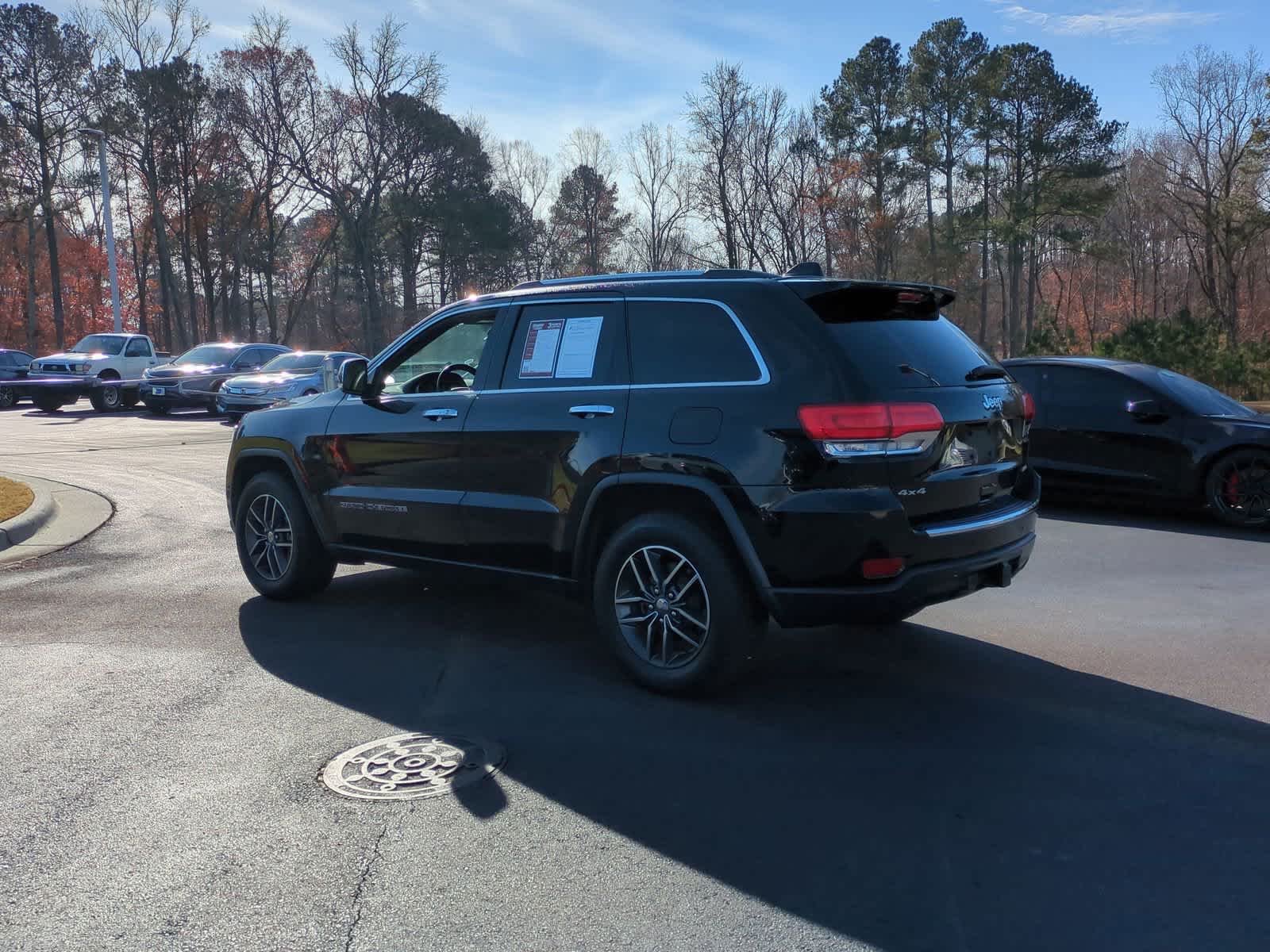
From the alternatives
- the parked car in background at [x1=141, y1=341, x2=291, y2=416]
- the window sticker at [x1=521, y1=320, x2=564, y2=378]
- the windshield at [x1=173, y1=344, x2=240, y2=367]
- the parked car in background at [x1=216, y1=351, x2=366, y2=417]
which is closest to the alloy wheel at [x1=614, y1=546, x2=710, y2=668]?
the window sticker at [x1=521, y1=320, x2=564, y2=378]

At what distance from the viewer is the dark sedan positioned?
9.32 meters

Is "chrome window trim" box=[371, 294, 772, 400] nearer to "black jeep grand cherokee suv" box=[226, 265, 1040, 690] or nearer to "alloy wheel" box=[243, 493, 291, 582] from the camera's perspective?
"black jeep grand cherokee suv" box=[226, 265, 1040, 690]

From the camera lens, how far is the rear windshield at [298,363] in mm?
24922

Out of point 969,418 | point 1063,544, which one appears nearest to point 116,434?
point 1063,544

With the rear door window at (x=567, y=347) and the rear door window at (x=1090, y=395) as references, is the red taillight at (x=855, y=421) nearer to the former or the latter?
the rear door window at (x=567, y=347)

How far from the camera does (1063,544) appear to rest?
871 cm

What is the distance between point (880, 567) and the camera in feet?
14.5

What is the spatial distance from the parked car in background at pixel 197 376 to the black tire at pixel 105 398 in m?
1.24

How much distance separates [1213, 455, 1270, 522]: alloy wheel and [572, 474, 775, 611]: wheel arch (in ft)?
21.5

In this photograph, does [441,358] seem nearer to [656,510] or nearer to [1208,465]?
[656,510]

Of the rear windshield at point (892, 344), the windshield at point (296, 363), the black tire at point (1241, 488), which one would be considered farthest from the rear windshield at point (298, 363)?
the rear windshield at point (892, 344)

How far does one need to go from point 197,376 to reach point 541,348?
872 inches

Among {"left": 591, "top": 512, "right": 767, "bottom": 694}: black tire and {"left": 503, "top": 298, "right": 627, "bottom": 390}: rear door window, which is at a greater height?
{"left": 503, "top": 298, "right": 627, "bottom": 390}: rear door window

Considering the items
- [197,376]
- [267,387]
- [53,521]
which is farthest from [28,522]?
[197,376]
